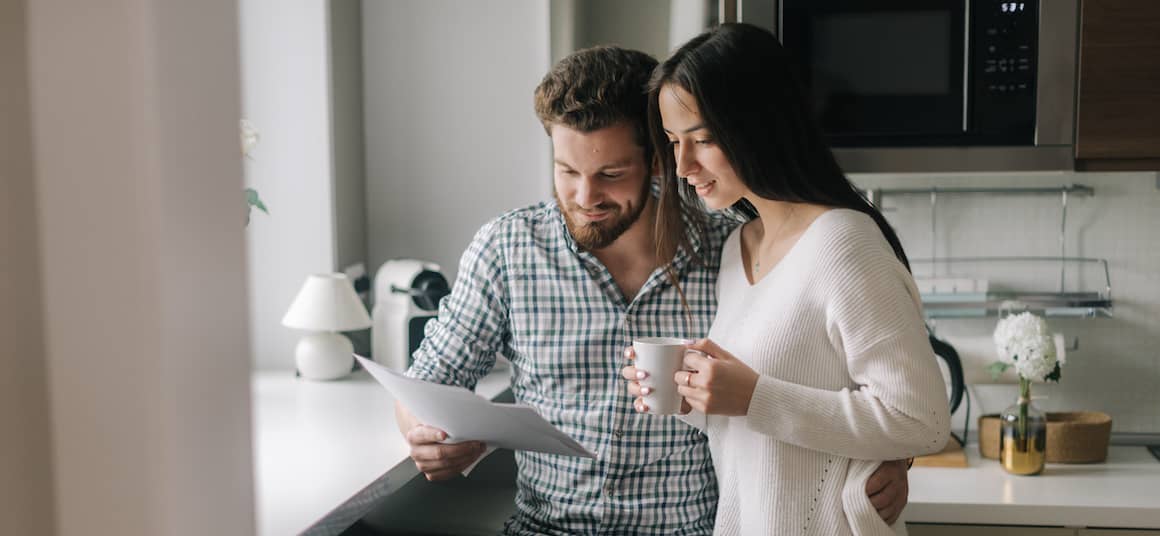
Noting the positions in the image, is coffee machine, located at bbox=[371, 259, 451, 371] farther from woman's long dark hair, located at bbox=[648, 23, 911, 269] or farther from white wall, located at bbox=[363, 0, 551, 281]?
woman's long dark hair, located at bbox=[648, 23, 911, 269]

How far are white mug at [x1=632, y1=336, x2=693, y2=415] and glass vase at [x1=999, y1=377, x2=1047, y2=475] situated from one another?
45.6 inches

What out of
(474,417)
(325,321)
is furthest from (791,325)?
(325,321)

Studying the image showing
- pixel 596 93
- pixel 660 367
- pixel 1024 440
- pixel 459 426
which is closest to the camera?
pixel 660 367

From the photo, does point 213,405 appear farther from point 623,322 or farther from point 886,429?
point 623,322

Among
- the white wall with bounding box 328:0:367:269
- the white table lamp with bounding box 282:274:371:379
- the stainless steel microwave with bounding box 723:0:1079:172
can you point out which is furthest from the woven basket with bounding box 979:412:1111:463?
the white wall with bounding box 328:0:367:269

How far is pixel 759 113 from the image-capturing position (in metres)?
1.28

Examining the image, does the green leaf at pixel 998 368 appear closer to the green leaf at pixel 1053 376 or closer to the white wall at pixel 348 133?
the green leaf at pixel 1053 376

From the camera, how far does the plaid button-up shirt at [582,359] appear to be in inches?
57.7

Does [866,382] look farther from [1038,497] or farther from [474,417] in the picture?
[1038,497]

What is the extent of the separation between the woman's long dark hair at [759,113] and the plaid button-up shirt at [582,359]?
24cm

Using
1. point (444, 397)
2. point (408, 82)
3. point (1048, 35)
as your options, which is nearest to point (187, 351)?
point (444, 397)

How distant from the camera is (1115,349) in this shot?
2.40 m

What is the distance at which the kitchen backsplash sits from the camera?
2.38 m

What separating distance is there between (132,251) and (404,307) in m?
1.90
